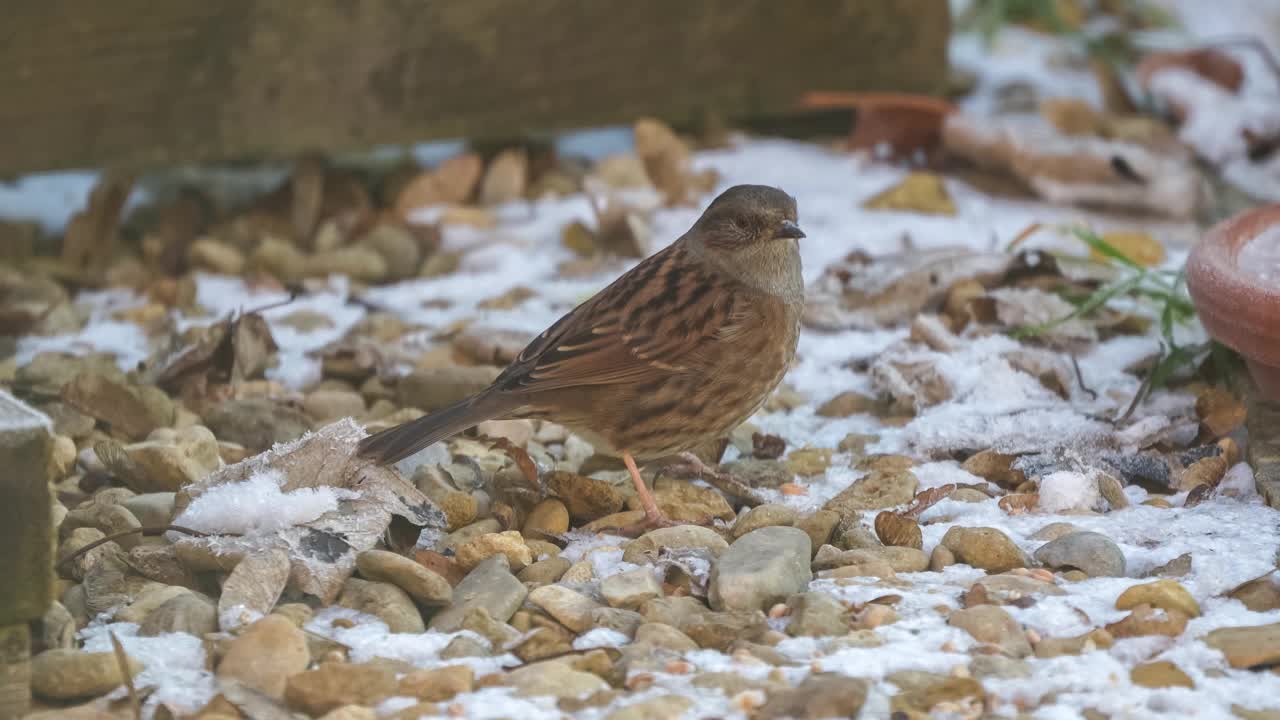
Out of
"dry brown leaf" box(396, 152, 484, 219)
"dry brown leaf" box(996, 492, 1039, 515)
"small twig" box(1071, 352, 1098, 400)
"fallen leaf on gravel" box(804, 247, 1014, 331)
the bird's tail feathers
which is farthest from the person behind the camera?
"dry brown leaf" box(396, 152, 484, 219)

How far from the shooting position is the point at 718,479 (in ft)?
12.4

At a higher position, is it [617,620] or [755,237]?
[755,237]

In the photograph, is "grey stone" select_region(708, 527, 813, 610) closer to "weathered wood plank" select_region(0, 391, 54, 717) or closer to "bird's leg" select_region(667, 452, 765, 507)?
"bird's leg" select_region(667, 452, 765, 507)

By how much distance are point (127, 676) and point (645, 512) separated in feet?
4.40

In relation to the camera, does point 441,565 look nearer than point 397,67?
Yes

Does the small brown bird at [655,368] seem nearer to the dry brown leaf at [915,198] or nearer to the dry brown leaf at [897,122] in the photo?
the dry brown leaf at [915,198]

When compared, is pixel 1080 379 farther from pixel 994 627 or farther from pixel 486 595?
pixel 486 595

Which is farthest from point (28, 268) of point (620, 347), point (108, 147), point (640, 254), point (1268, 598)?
point (1268, 598)

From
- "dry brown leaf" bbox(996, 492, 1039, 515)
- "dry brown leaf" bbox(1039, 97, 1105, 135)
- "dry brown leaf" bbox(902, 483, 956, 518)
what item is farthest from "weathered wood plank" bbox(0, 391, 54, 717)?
"dry brown leaf" bbox(1039, 97, 1105, 135)

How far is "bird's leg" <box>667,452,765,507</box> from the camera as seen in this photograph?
144 inches

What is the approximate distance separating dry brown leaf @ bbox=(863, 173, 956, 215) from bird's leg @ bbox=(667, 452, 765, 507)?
6.28 feet

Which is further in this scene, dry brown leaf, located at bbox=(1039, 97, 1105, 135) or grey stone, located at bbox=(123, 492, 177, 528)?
dry brown leaf, located at bbox=(1039, 97, 1105, 135)

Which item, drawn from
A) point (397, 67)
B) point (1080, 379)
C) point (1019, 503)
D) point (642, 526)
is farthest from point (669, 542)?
point (397, 67)

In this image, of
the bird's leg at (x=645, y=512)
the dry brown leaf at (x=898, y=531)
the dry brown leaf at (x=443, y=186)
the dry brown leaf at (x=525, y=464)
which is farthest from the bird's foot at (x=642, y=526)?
the dry brown leaf at (x=443, y=186)
